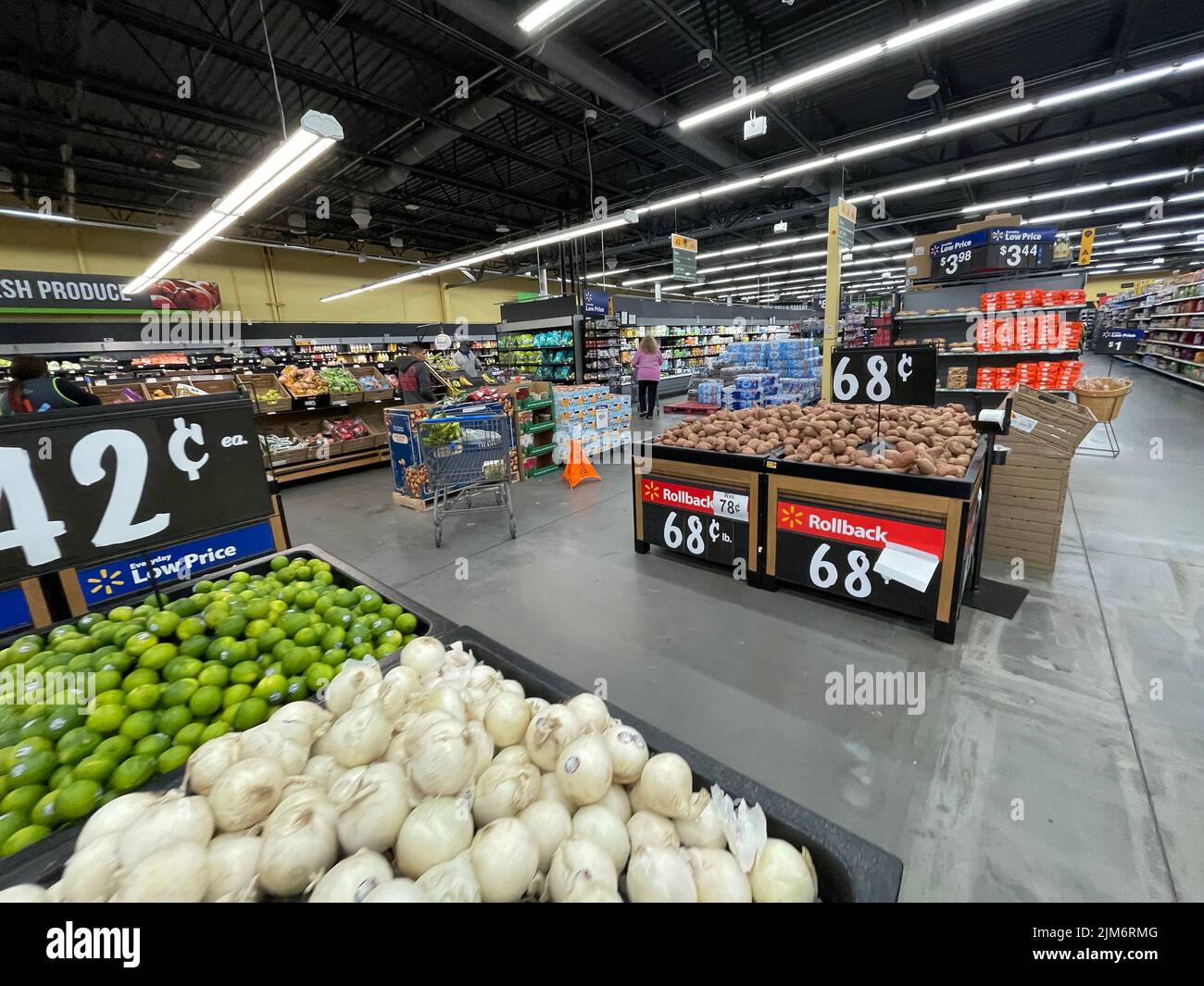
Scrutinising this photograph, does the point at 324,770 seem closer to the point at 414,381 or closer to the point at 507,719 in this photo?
the point at 507,719

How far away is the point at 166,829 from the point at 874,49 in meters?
7.30

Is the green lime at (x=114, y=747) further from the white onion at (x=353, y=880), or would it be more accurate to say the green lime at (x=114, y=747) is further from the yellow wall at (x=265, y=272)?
the yellow wall at (x=265, y=272)

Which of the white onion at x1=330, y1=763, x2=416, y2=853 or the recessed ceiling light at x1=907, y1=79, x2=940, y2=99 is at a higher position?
the recessed ceiling light at x1=907, y1=79, x2=940, y2=99

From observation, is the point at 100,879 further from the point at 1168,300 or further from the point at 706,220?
the point at 1168,300

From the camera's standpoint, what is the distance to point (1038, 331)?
233 inches

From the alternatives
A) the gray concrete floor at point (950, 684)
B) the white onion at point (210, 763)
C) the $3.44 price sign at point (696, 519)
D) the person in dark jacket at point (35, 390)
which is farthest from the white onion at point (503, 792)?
the person in dark jacket at point (35, 390)

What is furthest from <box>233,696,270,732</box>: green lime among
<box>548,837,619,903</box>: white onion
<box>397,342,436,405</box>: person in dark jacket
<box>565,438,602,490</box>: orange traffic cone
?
<box>397,342,436,405</box>: person in dark jacket

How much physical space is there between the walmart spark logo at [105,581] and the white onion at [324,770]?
2.23m

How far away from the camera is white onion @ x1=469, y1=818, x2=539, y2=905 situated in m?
0.68

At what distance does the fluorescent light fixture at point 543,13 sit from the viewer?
3.79 meters

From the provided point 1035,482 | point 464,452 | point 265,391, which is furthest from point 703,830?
point 265,391

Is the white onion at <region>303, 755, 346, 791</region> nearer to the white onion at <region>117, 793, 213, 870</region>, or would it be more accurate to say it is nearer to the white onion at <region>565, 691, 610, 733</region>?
the white onion at <region>117, 793, 213, 870</region>

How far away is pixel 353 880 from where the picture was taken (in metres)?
0.63

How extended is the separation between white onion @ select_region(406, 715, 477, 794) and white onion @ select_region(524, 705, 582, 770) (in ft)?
0.39
